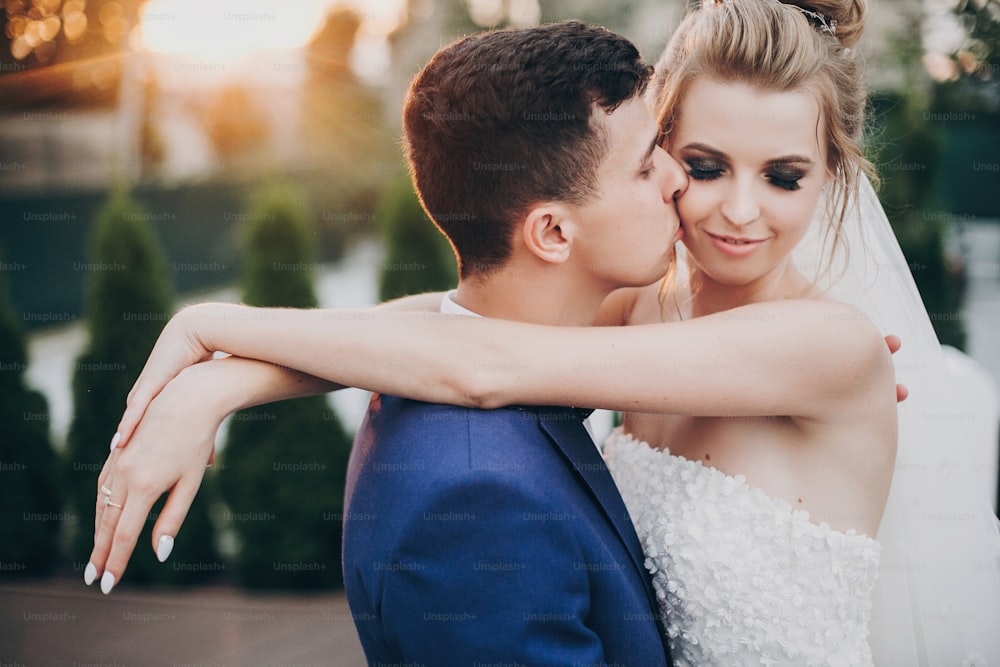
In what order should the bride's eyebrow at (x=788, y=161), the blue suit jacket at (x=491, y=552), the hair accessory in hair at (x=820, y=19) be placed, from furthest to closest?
the hair accessory in hair at (x=820, y=19), the bride's eyebrow at (x=788, y=161), the blue suit jacket at (x=491, y=552)

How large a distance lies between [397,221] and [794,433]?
387cm

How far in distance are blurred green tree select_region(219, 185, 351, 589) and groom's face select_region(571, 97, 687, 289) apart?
3539mm

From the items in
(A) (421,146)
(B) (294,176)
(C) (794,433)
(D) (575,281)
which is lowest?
(B) (294,176)

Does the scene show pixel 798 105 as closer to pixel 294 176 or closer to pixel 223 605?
pixel 223 605

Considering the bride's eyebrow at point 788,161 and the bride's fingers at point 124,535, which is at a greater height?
the bride's eyebrow at point 788,161

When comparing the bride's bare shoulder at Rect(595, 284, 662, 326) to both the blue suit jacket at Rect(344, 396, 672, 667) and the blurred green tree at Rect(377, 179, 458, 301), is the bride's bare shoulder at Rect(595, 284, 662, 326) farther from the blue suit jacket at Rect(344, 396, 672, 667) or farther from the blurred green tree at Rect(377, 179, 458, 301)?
the blurred green tree at Rect(377, 179, 458, 301)

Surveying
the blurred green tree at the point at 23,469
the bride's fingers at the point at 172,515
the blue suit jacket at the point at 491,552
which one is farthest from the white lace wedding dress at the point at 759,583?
the blurred green tree at the point at 23,469

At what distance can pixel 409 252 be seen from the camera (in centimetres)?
556

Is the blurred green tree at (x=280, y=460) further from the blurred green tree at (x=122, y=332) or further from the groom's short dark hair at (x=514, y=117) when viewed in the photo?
the groom's short dark hair at (x=514, y=117)

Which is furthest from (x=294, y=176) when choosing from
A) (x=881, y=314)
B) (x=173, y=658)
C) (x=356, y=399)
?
(x=881, y=314)

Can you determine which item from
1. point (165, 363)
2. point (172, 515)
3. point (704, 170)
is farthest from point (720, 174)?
point (172, 515)

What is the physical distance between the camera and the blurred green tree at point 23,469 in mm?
5488

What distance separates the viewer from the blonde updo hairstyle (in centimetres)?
214

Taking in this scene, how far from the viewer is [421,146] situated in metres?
2.11
